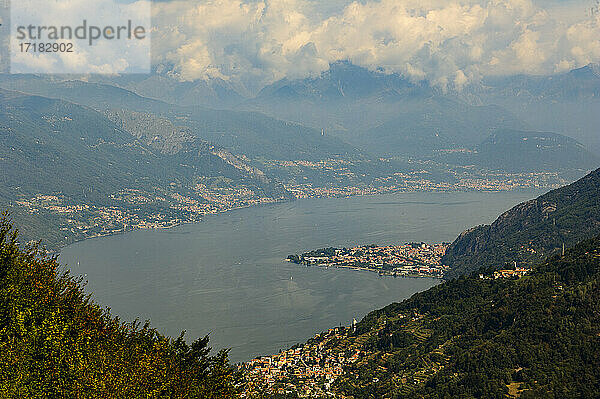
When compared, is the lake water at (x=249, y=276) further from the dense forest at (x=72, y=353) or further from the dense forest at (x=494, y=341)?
the dense forest at (x=72, y=353)

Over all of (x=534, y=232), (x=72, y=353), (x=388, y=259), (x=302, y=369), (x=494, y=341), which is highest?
(x=534, y=232)

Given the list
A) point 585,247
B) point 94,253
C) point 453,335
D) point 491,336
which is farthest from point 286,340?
point 94,253

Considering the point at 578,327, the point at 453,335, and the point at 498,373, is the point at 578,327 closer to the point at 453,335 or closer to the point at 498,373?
the point at 498,373

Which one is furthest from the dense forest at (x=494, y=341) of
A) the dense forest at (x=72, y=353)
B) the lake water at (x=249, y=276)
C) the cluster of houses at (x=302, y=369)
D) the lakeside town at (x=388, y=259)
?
the lakeside town at (x=388, y=259)

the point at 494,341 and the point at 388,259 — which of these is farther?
the point at 388,259

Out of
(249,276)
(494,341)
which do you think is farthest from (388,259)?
(494,341)

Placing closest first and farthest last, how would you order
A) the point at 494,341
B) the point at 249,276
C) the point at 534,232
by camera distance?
the point at 494,341, the point at 534,232, the point at 249,276

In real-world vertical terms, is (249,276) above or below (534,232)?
below

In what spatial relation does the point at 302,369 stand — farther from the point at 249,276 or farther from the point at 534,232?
the point at 534,232
